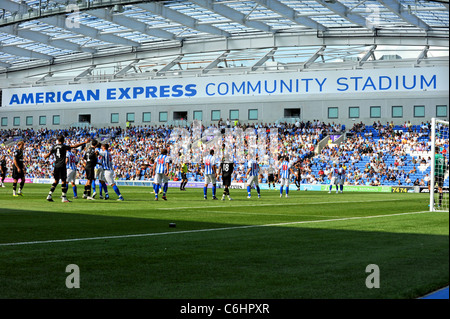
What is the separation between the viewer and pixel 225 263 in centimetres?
743

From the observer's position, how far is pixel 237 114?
198ft

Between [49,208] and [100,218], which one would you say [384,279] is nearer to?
[100,218]

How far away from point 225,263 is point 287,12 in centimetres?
4348

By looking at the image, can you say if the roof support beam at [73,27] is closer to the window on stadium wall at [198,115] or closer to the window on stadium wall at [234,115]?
the window on stadium wall at [198,115]

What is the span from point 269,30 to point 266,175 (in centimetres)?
1456

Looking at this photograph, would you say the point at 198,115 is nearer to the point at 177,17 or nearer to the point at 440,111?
the point at 177,17

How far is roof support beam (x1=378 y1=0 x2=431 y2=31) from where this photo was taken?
44.7 m

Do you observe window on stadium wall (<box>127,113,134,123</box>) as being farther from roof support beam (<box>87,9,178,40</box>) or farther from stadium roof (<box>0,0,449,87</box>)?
roof support beam (<box>87,9,178,40</box>)

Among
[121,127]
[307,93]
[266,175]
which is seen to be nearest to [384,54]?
[307,93]

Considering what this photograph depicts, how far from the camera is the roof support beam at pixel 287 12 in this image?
152 feet

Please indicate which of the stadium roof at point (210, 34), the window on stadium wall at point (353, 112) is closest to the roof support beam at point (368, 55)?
the stadium roof at point (210, 34)

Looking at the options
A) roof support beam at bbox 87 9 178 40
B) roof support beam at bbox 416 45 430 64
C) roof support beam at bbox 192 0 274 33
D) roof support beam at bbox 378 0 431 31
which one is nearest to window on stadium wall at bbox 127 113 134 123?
roof support beam at bbox 87 9 178 40

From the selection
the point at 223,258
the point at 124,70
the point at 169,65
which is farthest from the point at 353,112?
the point at 223,258

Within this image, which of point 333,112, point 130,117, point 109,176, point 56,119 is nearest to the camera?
point 109,176
